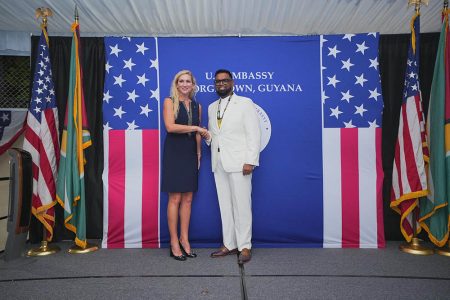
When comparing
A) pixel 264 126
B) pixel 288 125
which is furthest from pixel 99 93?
pixel 288 125

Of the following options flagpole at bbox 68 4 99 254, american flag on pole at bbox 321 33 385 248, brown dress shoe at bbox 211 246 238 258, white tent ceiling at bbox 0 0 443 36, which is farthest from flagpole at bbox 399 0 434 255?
flagpole at bbox 68 4 99 254

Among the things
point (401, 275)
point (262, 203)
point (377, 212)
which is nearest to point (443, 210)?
point (377, 212)

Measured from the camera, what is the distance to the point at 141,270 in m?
2.55

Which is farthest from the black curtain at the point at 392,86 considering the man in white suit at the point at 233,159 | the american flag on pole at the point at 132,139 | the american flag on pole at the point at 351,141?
the american flag on pole at the point at 132,139

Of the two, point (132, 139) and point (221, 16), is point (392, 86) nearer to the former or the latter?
point (221, 16)

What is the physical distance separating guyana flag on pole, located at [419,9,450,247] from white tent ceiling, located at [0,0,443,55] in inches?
29.4

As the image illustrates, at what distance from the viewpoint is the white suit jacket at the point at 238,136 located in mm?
2754

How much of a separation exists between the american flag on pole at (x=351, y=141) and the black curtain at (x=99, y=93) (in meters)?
0.25

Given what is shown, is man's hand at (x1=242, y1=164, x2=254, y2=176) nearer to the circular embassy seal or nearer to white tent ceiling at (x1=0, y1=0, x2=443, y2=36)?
the circular embassy seal

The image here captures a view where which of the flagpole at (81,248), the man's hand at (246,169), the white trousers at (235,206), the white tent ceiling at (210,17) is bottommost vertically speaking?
the flagpole at (81,248)

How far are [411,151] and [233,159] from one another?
1587mm

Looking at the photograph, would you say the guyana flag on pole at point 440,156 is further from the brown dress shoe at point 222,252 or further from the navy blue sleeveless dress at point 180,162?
the navy blue sleeveless dress at point 180,162

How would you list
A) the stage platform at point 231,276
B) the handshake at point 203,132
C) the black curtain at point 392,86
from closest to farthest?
the stage platform at point 231,276 < the handshake at point 203,132 < the black curtain at point 392,86

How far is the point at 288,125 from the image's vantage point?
10.5 feet
